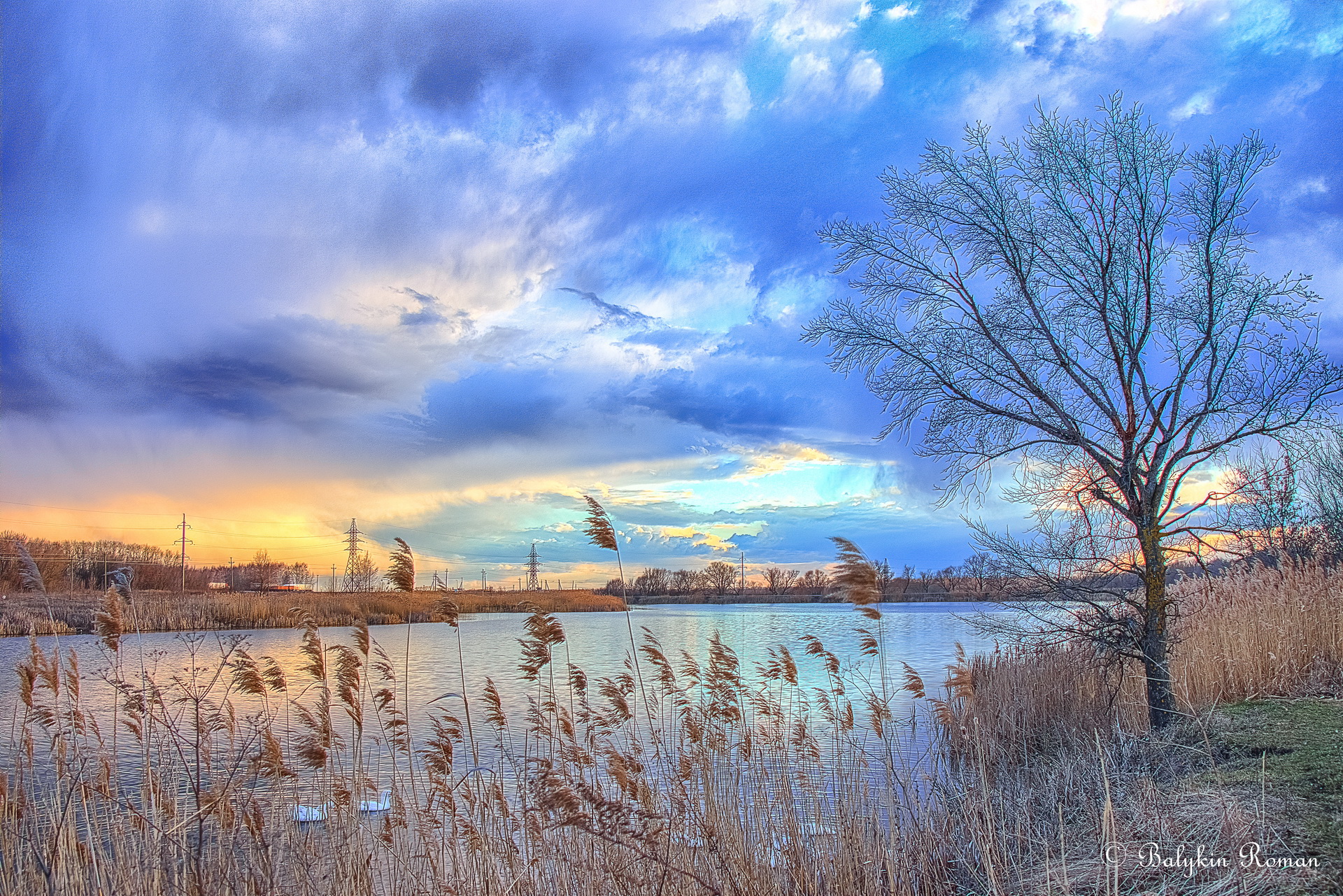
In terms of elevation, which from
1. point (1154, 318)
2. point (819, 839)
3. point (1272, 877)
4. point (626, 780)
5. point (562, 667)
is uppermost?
point (1154, 318)

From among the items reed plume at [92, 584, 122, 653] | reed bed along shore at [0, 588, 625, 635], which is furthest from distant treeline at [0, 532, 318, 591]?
reed plume at [92, 584, 122, 653]

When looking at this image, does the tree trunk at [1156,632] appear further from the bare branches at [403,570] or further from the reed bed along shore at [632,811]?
the bare branches at [403,570]

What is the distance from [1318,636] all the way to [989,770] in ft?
18.2

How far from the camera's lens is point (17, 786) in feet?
20.5

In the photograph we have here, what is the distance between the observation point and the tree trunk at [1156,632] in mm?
7953

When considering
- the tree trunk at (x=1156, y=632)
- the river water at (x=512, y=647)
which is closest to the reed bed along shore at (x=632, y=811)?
the tree trunk at (x=1156, y=632)

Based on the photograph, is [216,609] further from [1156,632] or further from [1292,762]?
[1292,762]

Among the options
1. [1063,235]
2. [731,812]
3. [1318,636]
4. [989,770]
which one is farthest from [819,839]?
[1318,636]

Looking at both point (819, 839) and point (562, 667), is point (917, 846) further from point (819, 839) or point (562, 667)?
point (562, 667)

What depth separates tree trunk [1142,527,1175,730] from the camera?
313 inches

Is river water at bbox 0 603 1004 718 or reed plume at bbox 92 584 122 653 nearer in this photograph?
reed plume at bbox 92 584 122 653

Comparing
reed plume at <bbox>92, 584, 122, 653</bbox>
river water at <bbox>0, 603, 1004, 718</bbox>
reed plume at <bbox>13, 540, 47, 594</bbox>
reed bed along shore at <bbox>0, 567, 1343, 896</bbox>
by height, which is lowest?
river water at <bbox>0, 603, 1004, 718</bbox>

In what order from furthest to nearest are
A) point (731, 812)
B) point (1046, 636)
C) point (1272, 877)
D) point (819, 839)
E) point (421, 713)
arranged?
1. point (421, 713)
2. point (1046, 636)
3. point (731, 812)
4. point (819, 839)
5. point (1272, 877)

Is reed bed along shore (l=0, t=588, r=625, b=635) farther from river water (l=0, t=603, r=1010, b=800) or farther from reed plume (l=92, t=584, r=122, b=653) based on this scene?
reed plume (l=92, t=584, r=122, b=653)
